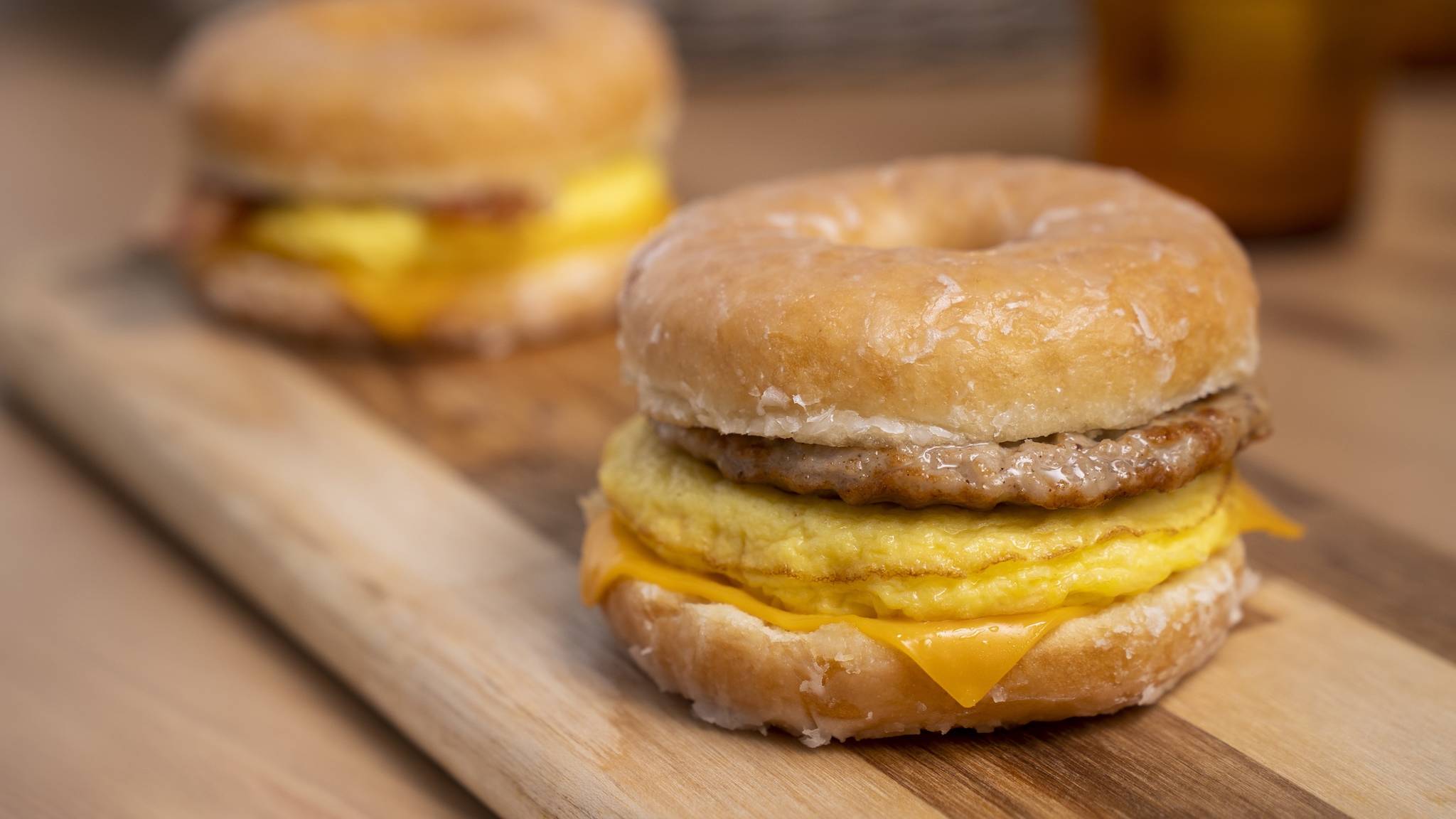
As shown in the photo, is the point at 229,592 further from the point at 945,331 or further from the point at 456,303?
the point at 945,331

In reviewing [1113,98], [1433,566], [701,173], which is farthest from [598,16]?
[1433,566]

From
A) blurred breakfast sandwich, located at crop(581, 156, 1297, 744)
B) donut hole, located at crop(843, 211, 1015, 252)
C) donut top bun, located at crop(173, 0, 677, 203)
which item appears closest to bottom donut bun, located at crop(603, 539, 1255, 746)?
blurred breakfast sandwich, located at crop(581, 156, 1297, 744)

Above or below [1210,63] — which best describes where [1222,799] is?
below

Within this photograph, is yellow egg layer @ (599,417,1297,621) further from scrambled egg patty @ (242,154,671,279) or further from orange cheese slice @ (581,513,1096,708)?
scrambled egg patty @ (242,154,671,279)

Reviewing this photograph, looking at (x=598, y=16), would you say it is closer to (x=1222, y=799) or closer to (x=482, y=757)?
(x=482, y=757)

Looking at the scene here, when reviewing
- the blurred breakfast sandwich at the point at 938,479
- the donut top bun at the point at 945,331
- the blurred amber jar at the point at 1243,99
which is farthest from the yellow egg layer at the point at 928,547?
the blurred amber jar at the point at 1243,99

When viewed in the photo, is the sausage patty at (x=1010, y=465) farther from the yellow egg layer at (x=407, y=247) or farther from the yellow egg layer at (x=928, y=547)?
the yellow egg layer at (x=407, y=247)

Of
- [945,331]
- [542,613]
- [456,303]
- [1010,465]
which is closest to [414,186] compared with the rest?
[456,303]
